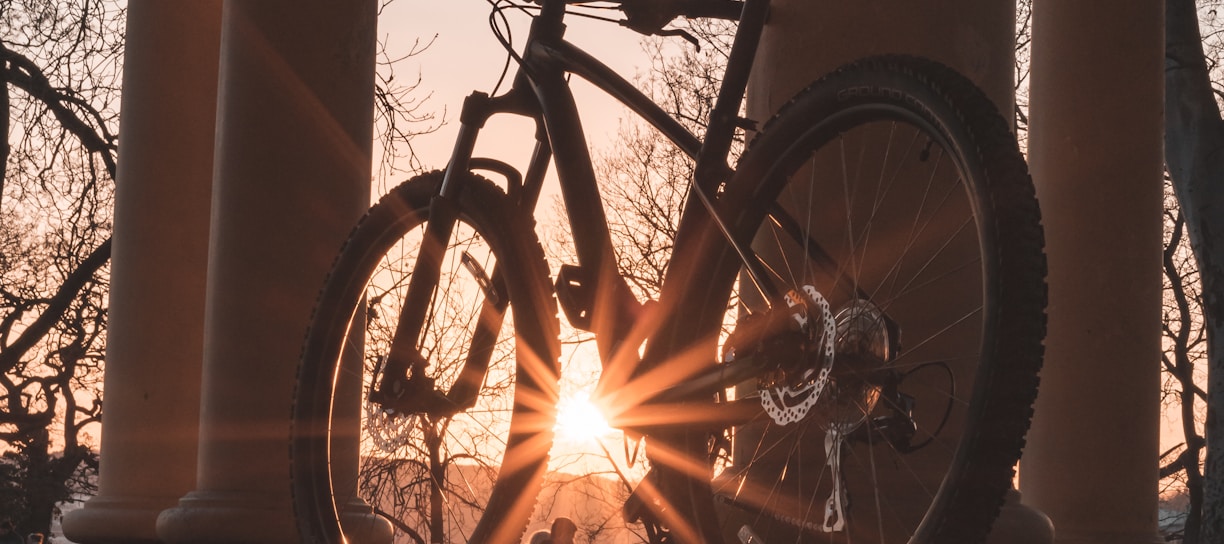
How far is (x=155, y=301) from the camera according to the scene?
17.4 meters

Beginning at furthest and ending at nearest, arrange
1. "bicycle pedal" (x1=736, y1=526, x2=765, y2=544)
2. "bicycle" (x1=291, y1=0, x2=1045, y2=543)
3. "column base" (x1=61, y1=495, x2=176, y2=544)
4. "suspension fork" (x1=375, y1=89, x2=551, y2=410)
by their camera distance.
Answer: "column base" (x1=61, y1=495, x2=176, y2=544) < "suspension fork" (x1=375, y1=89, x2=551, y2=410) < "bicycle pedal" (x1=736, y1=526, x2=765, y2=544) < "bicycle" (x1=291, y1=0, x2=1045, y2=543)

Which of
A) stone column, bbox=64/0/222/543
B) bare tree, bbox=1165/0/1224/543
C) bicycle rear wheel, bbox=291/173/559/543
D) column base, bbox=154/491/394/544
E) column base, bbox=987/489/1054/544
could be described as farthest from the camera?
bare tree, bbox=1165/0/1224/543

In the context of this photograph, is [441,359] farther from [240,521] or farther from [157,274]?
[157,274]

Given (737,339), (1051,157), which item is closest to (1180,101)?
(1051,157)

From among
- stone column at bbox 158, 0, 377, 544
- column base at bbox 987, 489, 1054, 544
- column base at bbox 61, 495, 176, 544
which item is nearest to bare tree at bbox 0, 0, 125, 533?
column base at bbox 61, 495, 176, 544

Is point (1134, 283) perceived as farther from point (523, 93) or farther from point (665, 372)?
point (665, 372)

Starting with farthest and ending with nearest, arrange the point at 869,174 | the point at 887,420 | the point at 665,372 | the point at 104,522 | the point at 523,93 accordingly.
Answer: the point at 104,522, the point at 523,93, the point at 869,174, the point at 665,372, the point at 887,420

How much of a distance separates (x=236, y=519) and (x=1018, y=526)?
6.22 meters

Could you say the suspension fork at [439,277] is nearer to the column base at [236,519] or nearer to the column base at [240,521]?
the column base at [240,521]

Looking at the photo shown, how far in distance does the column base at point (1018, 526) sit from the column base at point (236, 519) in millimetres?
5697

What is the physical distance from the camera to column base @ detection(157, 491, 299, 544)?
464 inches

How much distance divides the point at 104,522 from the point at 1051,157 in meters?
10.7

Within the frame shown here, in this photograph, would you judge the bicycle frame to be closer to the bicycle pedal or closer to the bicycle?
the bicycle

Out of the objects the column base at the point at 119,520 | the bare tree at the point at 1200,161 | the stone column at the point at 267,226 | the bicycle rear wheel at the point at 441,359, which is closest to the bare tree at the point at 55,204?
the column base at the point at 119,520
